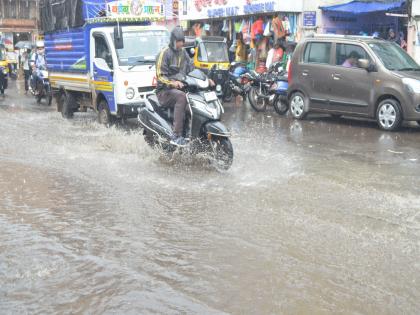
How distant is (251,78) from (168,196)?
9.32 metres

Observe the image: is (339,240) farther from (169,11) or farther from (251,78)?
(169,11)

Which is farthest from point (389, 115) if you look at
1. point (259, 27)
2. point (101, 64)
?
point (259, 27)

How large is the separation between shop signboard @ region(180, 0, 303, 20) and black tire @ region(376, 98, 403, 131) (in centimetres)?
859

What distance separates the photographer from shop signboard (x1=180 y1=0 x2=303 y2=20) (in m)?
18.9

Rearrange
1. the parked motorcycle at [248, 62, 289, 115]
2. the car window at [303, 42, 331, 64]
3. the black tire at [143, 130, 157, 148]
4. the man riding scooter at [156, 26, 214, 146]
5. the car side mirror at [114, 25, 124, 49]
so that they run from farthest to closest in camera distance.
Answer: the parked motorcycle at [248, 62, 289, 115] < the car window at [303, 42, 331, 64] < the car side mirror at [114, 25, 124, 49] < the black tire at [143, 130, 157, 148] < the man riding scooter at [156, 26, 214, 146]

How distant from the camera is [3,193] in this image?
6.54m

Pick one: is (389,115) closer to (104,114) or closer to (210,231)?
(104,114)

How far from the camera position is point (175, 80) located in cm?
793

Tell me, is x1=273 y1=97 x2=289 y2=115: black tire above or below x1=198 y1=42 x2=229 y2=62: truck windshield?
below

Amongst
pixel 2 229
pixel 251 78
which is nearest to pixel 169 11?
pixel 251 78

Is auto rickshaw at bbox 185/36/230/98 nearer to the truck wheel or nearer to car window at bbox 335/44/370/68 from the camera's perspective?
car window at bbox 335/44/370/68

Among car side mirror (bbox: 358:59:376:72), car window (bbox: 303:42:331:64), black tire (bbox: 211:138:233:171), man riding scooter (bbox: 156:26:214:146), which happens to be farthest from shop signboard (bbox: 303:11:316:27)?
black tire (bbox: 211:138:233:171)

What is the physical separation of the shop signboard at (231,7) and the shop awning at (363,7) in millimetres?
1411

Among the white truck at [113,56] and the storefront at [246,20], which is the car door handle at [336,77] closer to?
the white truck at [113,56]
